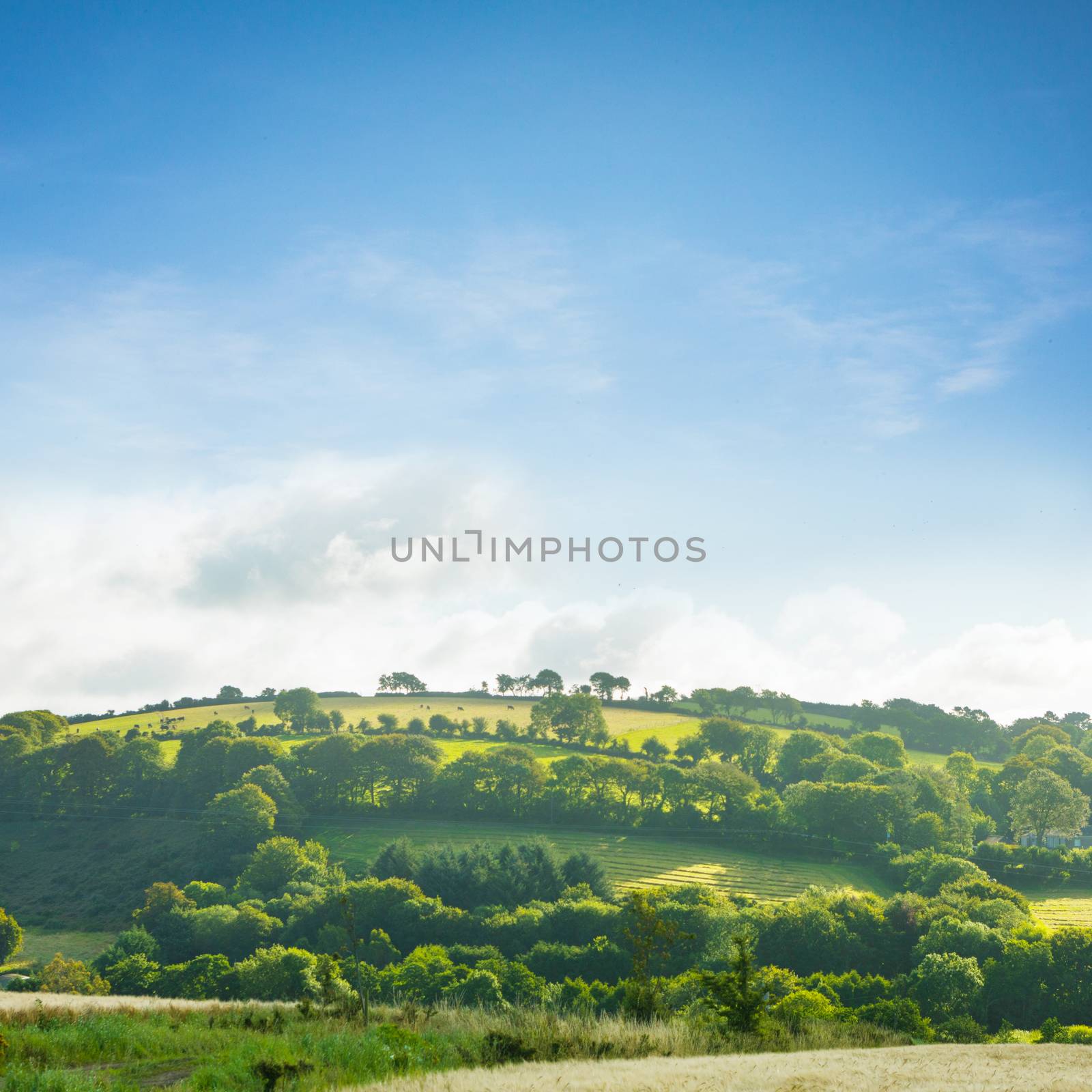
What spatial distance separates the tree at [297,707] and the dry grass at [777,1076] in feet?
527

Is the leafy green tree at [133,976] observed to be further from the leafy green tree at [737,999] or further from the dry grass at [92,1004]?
the leafy green tree at [737,999]

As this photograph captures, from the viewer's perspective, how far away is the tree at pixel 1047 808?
377 ft

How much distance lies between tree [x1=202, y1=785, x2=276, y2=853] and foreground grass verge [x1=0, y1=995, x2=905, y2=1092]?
90788 mm

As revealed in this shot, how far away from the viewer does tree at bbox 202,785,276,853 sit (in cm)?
11025

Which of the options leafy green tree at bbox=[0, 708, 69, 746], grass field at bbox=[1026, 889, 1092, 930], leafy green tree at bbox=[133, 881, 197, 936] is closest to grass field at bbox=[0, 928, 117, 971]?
leafy green tree at bbox=[133, 881, 197, 936]

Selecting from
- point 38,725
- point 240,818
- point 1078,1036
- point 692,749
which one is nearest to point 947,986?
point 1078,1036

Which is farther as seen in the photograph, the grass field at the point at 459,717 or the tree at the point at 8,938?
the grass field at the point at 459,717

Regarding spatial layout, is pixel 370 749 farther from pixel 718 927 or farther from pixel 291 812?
pixel 718 927

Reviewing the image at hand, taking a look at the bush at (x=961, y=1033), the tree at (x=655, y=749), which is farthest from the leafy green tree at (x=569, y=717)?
the bush at (x=961, y=1033)

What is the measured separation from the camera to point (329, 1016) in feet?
74.0

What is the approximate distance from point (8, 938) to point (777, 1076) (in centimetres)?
9316

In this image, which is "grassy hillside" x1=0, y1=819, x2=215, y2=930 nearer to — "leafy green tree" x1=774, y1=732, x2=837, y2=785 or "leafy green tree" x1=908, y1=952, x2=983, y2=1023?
"leafy green tree" x1=908, y1=952, x2=983, y2=1023

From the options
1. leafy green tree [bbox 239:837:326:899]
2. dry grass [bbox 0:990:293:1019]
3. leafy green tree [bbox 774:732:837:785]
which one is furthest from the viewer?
leafy green tree [bbox 774:732:837:785]

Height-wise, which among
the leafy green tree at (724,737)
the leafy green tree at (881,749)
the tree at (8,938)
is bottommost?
the tree at (8,938)
